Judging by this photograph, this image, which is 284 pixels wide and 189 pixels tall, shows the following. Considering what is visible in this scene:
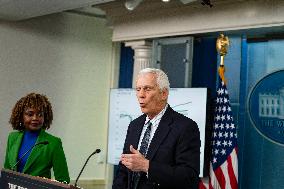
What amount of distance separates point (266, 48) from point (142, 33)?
1.51 metres

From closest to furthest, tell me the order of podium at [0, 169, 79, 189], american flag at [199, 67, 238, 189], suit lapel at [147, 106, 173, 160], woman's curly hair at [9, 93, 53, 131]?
1. podium at [0, 169, 79, 189]
2. suit lapel at [147, 106, 173, 160]
3. woman's curly hair at [9, 93, 53, 131]
4. american flag at [199, 67, 238, 189]

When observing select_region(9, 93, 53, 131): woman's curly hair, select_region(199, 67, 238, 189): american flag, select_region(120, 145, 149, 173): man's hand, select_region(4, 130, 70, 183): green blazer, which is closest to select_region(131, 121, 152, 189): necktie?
select_region(120, 145, 149, 173): man's hand

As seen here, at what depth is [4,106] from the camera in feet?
22.6

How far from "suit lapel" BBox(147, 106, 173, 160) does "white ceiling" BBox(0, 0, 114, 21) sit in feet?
9.15

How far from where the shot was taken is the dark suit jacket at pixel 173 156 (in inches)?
97.0

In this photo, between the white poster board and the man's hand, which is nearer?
the man's hand

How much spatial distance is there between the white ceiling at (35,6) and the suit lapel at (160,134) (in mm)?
2790

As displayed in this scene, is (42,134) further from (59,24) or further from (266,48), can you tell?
(59,24)

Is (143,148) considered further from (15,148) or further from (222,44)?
(222,44)

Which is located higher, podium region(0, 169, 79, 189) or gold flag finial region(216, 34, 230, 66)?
gold flag finial region(216, 34, 230, 66)

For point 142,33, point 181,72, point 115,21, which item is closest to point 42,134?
point 181,72

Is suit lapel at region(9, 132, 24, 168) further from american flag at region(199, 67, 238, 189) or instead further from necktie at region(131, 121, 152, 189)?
american flag at region(199, 67, 238, 189)

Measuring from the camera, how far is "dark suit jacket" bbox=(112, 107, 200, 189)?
8.08ft

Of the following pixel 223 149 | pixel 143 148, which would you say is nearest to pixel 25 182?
pixel 143 148
